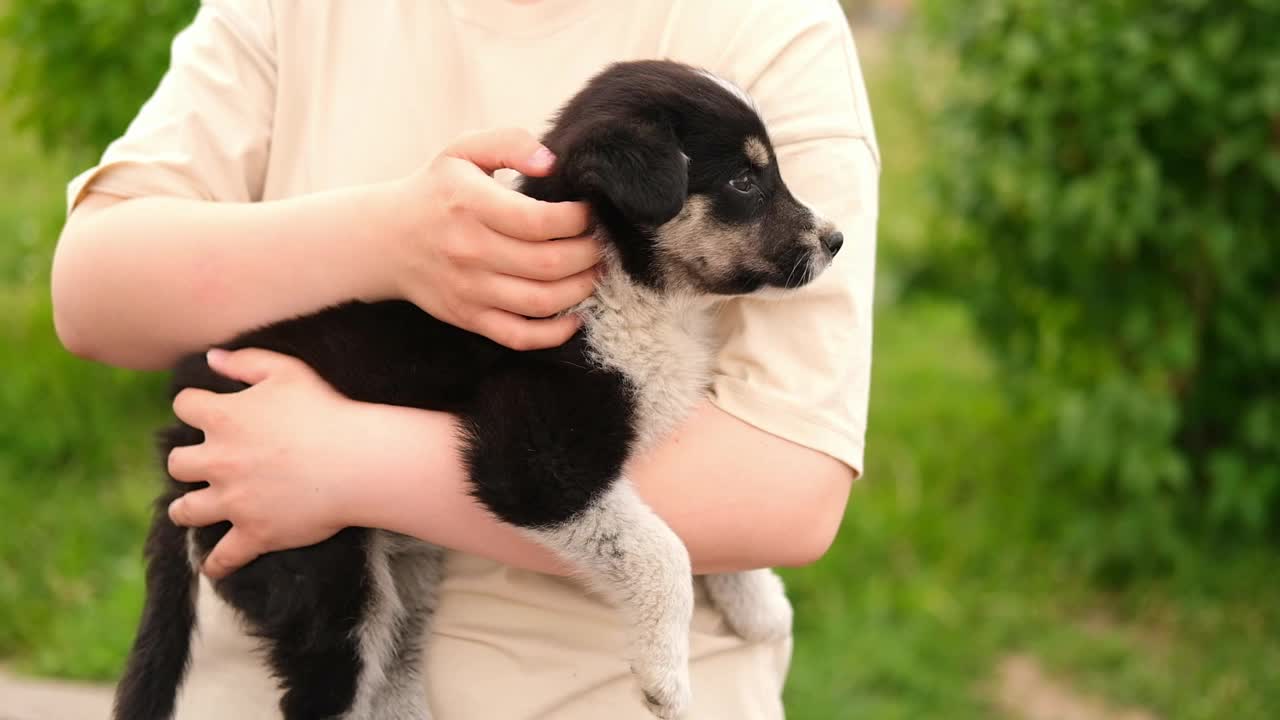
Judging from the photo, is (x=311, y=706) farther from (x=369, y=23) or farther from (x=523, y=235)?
(x=369, y=23)

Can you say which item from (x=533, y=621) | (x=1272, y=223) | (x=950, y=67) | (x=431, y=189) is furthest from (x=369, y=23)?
(x=950, y=67)

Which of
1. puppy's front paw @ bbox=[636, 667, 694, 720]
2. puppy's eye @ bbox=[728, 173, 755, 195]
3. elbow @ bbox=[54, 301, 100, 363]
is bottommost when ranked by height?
elbow @ bbox=[54, 301, 100, 363]

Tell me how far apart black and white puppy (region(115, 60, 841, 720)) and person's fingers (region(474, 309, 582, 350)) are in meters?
0.04

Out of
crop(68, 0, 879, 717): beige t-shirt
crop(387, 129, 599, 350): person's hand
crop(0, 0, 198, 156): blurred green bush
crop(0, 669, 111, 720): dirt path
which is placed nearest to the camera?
crop(387, 129, 599, 350): person's hand

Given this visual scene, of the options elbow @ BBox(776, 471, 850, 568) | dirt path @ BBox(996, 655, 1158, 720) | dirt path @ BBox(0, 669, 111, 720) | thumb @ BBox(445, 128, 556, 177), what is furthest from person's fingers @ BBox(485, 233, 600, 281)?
dirt path @ BBox(996, 655, 1158, 720)

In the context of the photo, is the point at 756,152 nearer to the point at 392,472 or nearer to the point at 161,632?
the point at 392,472

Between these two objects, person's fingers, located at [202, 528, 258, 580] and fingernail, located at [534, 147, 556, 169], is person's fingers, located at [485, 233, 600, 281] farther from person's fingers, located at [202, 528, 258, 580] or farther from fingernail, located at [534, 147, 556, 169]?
person's fingers, located at [202, 528, 258, 580]

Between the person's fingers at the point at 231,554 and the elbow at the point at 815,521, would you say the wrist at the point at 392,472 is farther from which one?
the elbow at the point at 815,521

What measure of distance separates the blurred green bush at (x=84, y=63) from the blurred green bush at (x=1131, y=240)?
9.55 feet

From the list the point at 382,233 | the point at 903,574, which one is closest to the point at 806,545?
the point at 382,233

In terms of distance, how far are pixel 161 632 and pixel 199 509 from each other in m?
0.29

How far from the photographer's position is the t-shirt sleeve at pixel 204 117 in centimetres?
223

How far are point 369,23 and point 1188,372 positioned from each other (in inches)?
142

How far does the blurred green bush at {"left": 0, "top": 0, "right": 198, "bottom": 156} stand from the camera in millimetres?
4570
